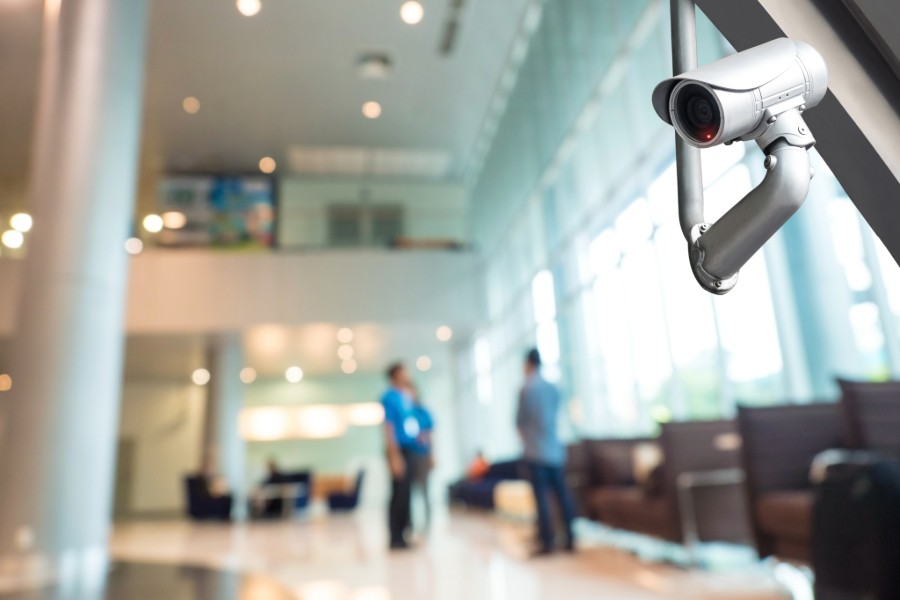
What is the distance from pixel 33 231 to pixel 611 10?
18.7ft

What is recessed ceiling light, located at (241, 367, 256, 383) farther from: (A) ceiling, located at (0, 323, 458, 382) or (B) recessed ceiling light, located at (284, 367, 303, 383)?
(B) recessed ceiling light, located at (284, 367, 303, 383)

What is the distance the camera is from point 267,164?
1306 cm

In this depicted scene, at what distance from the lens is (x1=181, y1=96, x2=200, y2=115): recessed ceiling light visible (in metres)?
10.8

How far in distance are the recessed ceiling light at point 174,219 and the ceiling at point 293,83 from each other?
0.88 meters

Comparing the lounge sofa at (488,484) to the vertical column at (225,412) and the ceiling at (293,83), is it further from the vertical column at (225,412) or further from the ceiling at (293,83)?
the ceiling at (293,83)

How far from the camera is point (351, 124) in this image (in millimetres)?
11742

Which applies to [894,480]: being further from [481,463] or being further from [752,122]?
Answer: [481,463]

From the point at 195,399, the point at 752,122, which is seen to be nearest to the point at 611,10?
the point at 752,122

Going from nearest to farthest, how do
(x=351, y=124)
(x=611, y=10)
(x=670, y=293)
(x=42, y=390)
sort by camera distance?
(x=42, y=390), (x=670, y=293), (x=611, y=10), (x=351, y=124)

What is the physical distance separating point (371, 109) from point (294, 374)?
8.00m

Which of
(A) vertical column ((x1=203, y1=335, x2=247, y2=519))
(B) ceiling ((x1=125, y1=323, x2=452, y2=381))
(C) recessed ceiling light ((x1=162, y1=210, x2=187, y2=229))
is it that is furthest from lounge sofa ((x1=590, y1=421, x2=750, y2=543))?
(C) recessed ceiling light ((x1=162, y1=210, x2=187, y2=229))

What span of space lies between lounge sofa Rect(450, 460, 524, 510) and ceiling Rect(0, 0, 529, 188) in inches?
224

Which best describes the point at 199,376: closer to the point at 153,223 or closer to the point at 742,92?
the point at 153,223

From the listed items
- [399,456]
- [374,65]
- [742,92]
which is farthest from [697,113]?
[374,65]
